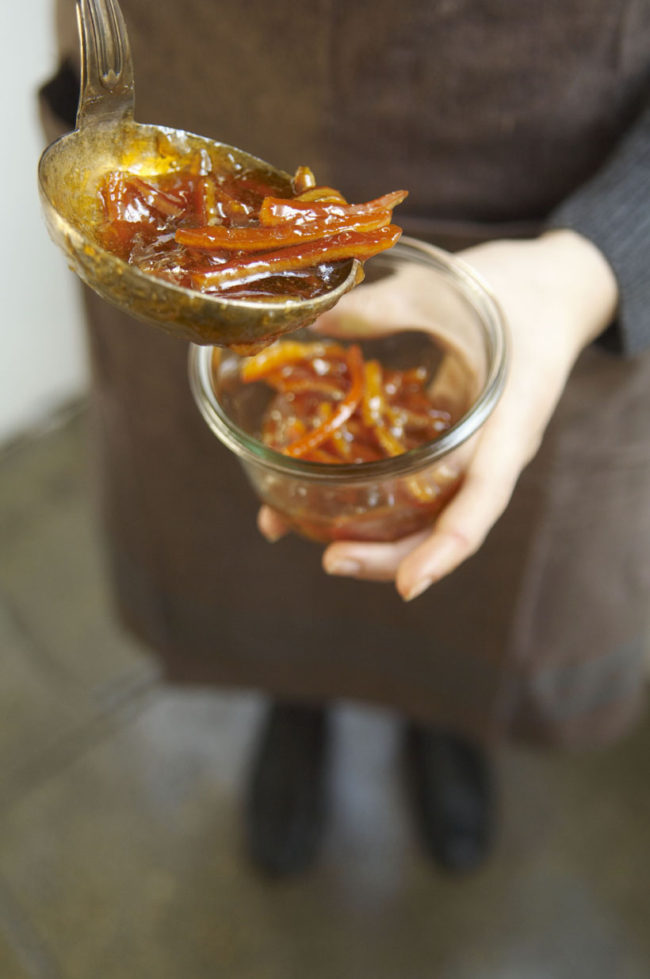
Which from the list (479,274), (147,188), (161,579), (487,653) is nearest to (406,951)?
(487,653)

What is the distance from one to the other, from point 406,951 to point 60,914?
0.51m

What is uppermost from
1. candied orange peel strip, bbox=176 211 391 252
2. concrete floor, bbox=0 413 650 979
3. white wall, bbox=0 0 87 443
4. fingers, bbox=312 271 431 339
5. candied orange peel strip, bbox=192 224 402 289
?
candied orange peel strip, bbox=176 211 391 252

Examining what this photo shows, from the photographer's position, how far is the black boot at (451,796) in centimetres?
136

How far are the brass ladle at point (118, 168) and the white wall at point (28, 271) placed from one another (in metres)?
0.71

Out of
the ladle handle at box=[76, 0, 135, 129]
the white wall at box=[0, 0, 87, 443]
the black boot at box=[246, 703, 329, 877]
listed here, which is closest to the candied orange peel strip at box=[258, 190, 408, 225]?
the ladle handle at box=[76, 0, 135, 129]

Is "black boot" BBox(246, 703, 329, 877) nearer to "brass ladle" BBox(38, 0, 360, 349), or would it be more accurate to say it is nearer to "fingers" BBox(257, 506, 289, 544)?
"fingers" BBox(257, 506, 289, 544)

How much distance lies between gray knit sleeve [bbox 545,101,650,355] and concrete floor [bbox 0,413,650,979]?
3.07 ft

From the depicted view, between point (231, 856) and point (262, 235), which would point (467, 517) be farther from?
point (231, 856)

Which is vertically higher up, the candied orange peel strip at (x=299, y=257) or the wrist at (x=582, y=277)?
the candied orange peel strip at (x=299, y=257)

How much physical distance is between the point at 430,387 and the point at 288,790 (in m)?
0.85

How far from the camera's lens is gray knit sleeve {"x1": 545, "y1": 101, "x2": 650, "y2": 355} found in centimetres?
75

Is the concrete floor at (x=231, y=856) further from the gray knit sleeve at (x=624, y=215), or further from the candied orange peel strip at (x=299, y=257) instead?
the candied orange peel strip at (x=299, y=257)

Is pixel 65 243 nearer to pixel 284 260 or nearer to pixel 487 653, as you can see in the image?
pixel 284 260

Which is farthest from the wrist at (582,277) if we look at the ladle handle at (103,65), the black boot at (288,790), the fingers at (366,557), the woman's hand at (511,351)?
the black boot at (288,790)
